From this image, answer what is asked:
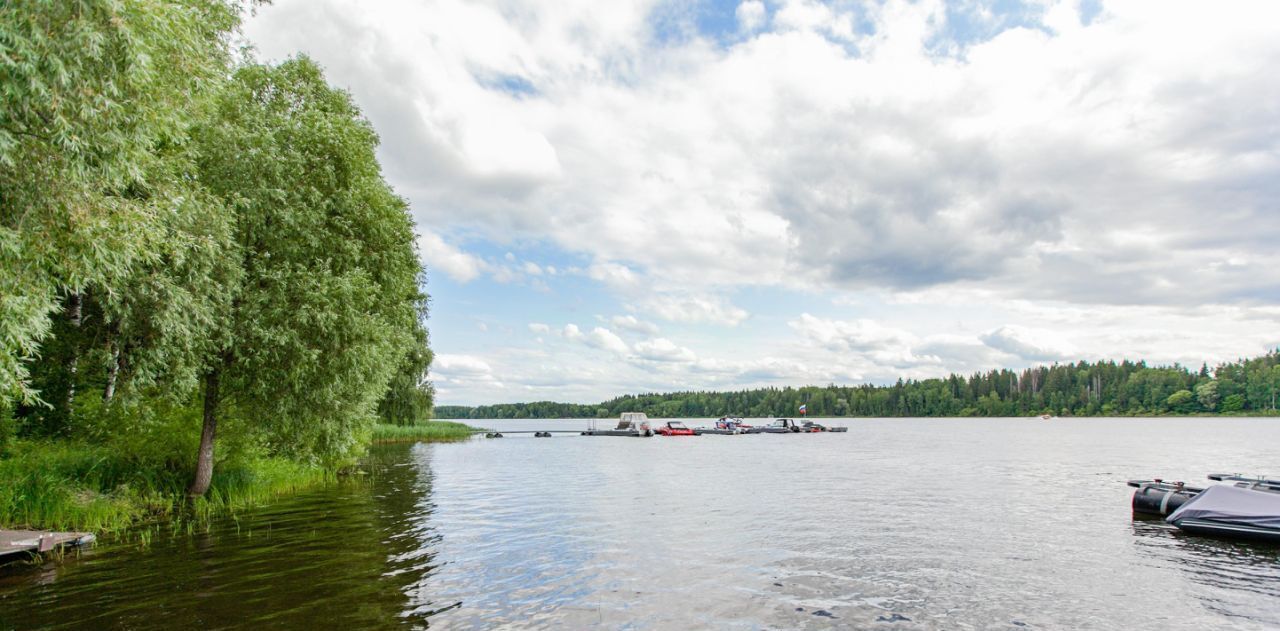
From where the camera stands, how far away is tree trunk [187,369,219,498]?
2222 cm

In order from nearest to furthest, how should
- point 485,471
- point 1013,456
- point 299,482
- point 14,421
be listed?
point 14,421 → point 299,482 → point 485,471 → point 1013,456

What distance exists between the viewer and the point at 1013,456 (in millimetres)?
57469

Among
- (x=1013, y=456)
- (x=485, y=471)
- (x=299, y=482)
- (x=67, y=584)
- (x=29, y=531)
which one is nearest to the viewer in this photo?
(x=67, y=584)

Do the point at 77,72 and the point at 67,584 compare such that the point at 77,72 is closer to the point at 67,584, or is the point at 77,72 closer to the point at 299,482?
the point at 67,584

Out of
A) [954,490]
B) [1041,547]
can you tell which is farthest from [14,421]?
[954,490]

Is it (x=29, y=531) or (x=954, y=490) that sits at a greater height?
(x=29, y=531)

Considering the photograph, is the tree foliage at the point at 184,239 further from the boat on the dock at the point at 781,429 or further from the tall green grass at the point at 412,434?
the boat on the dock at the point at 781,429

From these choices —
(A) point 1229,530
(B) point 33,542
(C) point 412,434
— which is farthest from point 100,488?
(C) point 412,434

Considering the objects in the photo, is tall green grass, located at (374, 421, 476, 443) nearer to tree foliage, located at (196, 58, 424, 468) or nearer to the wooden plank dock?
tree foliage, located at (196, 58, 424, 468)

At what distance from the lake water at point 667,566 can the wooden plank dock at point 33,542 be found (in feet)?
1.58

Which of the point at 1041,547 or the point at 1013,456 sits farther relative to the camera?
the point at 1013,456

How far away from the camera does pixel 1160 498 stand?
81.0 feet

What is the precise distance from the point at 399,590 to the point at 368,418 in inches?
523

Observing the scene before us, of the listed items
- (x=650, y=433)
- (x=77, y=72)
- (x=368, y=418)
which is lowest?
(x=650, y=433)
